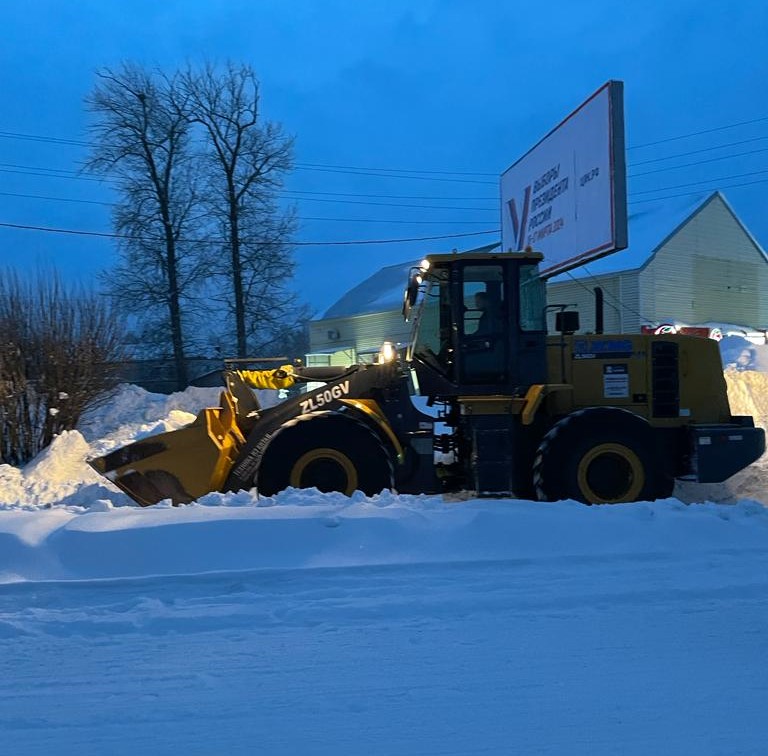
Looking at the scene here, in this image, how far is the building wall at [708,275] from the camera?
976 inches

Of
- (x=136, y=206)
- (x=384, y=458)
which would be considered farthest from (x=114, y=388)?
(x=136, y=206)

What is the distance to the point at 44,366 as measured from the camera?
11672mm

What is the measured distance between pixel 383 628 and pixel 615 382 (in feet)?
15.0

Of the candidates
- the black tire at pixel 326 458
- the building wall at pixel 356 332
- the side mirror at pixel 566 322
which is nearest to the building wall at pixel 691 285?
the building wall at pixel 356 332

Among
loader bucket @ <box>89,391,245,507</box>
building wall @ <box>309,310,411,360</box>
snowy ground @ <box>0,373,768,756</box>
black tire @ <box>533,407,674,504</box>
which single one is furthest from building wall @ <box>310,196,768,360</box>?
snowy ground @ <box>0,373,768,756</box>

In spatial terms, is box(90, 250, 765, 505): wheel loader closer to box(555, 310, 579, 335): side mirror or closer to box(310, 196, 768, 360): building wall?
box(555, 310, 579, 335): side mirror

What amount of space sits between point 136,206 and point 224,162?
413cm

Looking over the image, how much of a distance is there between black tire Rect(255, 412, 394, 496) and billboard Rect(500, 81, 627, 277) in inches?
250

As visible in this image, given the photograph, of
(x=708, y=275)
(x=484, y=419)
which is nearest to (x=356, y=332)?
(x=708, y=275)

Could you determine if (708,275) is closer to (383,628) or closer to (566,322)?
(566,322)

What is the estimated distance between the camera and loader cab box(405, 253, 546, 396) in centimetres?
696

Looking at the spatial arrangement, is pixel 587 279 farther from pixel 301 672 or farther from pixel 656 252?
pixel 301 672

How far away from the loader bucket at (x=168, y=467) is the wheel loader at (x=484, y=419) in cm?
1

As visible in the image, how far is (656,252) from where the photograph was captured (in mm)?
24656
